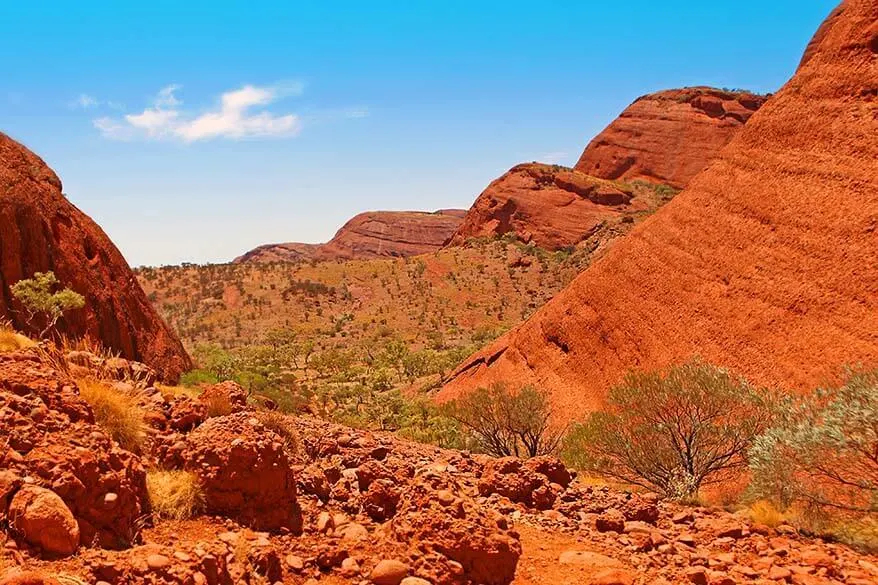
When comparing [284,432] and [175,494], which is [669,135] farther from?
[175,494]

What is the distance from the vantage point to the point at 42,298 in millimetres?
12195

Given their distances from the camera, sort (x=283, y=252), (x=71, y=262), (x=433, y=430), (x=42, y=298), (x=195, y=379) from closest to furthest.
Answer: (x=42, y=298)
(x=71, y=262)
(x=195, y=379)
(x=433, y=430)
(x=283, y=252)

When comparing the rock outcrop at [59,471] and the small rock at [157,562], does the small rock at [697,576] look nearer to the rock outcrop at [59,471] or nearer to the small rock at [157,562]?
the small rock at [157,562]

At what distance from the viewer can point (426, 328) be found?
46812 mm

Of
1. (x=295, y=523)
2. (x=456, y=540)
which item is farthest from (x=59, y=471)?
(x=456, y=540)

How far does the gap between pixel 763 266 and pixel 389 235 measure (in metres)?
101

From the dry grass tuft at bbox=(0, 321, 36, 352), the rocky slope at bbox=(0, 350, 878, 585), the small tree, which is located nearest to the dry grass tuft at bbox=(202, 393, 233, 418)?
the rocky slope at bbox=(0, 350, 878, 585)

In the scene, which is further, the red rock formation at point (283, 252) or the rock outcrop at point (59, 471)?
the red rock formation at point (283, 252)

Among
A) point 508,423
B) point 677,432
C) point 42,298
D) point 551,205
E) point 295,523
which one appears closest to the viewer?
point 295,523

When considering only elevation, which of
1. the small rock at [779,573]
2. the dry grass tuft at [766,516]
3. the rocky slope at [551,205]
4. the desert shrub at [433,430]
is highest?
the rocky slope at [551,205]

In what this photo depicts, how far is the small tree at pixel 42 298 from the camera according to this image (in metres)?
12.1

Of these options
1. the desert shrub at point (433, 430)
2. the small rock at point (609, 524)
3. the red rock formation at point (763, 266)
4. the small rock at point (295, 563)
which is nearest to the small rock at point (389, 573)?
the small rock at point (295, 563)

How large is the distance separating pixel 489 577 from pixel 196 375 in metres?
14.1

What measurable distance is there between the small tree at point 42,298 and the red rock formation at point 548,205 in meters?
55.8
